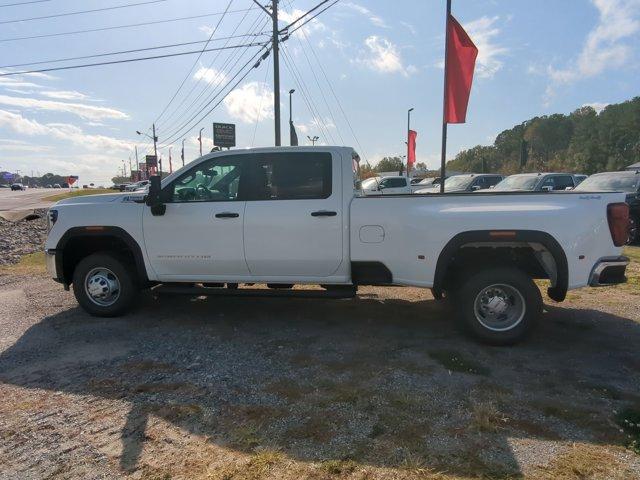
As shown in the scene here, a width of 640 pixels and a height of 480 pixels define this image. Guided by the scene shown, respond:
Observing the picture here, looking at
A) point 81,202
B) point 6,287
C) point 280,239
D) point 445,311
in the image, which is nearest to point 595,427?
point 445,311

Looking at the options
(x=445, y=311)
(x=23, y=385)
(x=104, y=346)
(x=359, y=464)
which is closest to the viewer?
(x=359, y=464)

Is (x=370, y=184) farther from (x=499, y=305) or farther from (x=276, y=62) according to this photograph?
Answer: (x=499, y=305)

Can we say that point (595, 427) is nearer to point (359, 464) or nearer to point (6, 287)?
point (359, 464)

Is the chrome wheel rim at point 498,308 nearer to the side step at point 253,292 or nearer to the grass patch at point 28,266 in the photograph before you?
the side step at point 253,292

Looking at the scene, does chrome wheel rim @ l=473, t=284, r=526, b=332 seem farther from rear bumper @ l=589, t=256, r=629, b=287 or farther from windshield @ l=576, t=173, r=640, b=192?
windshield @ l=576, t=173, r=640, b=192

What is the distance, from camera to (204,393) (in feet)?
12.3

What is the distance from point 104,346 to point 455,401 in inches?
137

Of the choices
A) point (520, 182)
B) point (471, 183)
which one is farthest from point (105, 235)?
point (471, 183)

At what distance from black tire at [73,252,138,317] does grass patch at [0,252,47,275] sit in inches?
161

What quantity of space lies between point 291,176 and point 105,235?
231 centimetres

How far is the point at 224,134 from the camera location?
2511 cm

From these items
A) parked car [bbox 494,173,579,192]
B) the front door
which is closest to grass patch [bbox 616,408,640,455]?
the front door

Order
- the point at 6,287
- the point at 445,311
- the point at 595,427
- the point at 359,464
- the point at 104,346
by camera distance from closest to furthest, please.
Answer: the point at 359,464, the point at 595,427, the point at 104,346, the point at 445,311, the point at 6,287

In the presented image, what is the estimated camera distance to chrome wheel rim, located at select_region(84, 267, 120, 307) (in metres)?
5.57
